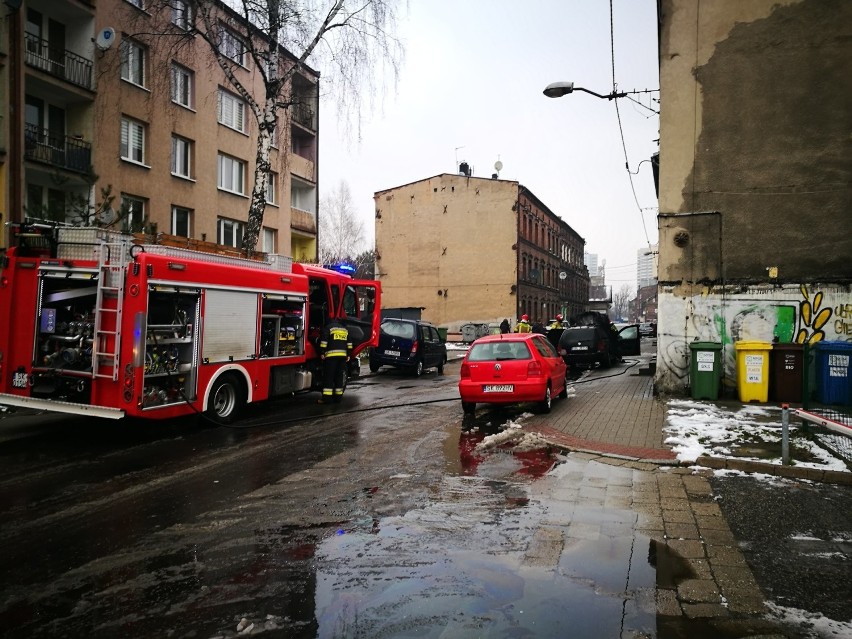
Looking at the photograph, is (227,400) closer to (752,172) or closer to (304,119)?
(752,172)

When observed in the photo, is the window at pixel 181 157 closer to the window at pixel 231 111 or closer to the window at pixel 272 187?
the window at pixel 231 111

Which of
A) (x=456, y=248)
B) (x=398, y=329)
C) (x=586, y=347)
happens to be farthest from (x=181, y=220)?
(x=456, y=248)

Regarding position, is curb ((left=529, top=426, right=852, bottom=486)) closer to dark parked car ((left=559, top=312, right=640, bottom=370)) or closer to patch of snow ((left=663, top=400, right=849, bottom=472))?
patch of snow ((left=663, top=400, right=849, bottom=472))

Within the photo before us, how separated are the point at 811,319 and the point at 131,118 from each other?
20876 mm

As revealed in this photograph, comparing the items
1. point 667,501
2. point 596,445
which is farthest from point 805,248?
point 667,501

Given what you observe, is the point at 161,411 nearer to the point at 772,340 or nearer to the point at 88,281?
the point at 88,281

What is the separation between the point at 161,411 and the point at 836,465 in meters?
8.40

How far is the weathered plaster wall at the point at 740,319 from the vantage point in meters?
12.2

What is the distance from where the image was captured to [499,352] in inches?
430

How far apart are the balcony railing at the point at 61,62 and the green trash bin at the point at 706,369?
19058 mm

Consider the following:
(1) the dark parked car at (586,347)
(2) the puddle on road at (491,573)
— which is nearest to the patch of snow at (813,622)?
(2) the puddle on road at (491,573)

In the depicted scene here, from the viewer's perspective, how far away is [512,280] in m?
44.1

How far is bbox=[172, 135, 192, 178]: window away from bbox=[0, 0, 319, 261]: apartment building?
39 millimetres

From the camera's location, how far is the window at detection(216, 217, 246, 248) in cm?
2495
